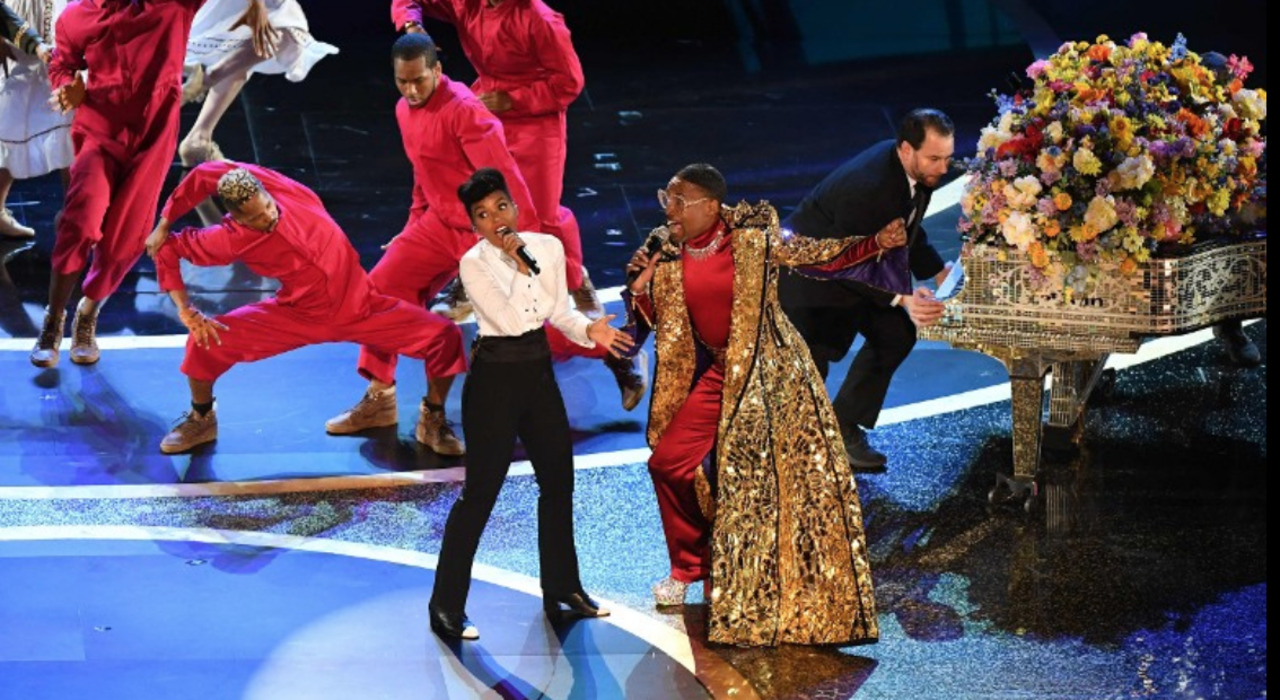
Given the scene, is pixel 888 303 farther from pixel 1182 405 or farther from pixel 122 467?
pixel 122 467

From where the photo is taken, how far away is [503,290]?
6547mm

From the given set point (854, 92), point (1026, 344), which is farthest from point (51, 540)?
point (854, 92)

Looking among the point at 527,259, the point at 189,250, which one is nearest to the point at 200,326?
the point at 189,250

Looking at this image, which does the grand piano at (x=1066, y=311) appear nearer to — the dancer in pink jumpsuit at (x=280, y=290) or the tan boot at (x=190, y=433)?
the dancer in pink jumpsuit at (x=280, y=290)

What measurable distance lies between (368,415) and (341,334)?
428 mm

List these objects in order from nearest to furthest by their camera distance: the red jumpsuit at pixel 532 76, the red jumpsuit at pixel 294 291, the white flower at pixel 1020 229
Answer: the white flower at pixel 1020 229 → the red jumpsuit at pixel 294 291 → the red jumpsuit at pixel 532 76

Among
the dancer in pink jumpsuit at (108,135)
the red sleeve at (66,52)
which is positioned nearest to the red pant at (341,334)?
the dancer in pink jumpsuit at (108,135)

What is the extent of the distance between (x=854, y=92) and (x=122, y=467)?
20.5ft

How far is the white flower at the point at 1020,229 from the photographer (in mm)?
7184

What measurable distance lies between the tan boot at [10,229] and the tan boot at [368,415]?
2887mm

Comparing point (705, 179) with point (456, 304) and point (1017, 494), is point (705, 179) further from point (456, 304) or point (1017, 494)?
point (456, 304)

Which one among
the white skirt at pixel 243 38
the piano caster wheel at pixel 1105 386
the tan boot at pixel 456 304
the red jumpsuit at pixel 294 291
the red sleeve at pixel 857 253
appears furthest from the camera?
the white skirt at pixel 243 38

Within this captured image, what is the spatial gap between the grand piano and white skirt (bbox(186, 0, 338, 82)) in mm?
4579

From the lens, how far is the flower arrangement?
23.5 ft
